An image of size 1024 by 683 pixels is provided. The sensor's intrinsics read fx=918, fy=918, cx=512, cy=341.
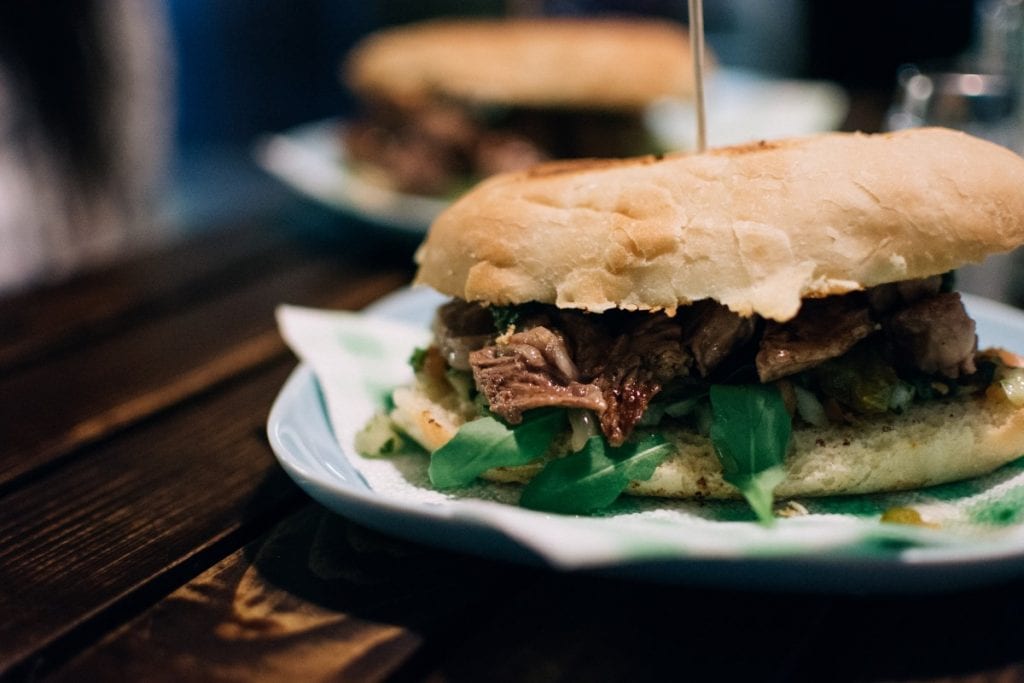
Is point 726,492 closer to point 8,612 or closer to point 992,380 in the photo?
point 992,380

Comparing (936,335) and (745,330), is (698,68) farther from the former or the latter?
(936,335)

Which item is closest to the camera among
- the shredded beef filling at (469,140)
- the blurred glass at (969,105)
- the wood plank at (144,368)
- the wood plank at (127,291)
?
the wood plank at (144,368)

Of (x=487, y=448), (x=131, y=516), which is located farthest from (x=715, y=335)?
(x=131, y=516)

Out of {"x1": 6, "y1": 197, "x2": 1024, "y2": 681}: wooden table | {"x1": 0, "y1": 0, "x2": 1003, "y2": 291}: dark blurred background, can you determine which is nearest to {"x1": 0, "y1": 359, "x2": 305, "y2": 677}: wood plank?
{"x1": 6, "y1": 197, "x2": 1024, "y2": 681}: wooden table

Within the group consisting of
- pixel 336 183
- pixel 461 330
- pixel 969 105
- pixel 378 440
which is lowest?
pixel 336 183

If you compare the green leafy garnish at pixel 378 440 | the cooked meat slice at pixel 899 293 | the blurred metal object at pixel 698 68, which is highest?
the blurred metal object at pixel 698 68

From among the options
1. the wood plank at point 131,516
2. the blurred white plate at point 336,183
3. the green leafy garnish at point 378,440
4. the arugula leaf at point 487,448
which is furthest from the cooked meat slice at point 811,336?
the blurred white plate at point 336,183

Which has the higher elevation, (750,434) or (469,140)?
(750,434)

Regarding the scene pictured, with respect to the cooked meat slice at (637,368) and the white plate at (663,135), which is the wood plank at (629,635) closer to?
the cooked meat slice at (637,368)
